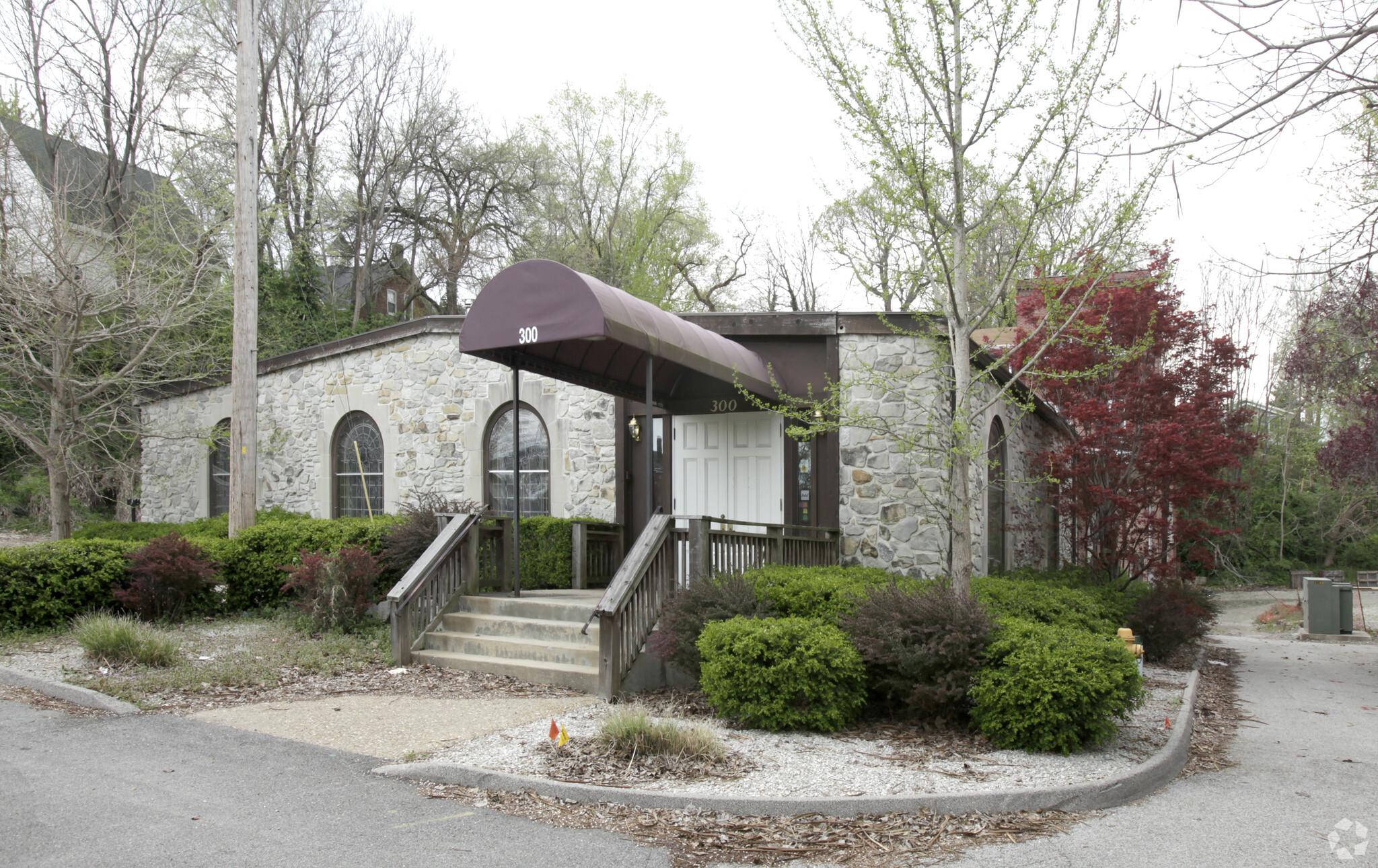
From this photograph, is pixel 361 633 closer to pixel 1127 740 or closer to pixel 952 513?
pixel 952 513

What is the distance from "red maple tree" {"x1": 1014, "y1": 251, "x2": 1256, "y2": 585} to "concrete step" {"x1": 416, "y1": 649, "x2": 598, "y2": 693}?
640 cm

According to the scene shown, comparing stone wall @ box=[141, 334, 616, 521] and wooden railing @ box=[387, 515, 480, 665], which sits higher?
stone wall @ box=[141, 334, 616, 521]

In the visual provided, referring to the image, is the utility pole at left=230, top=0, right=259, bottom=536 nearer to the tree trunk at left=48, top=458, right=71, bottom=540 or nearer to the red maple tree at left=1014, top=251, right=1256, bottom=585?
the tree trunk at left=48, top=458, right=71, bottom=540

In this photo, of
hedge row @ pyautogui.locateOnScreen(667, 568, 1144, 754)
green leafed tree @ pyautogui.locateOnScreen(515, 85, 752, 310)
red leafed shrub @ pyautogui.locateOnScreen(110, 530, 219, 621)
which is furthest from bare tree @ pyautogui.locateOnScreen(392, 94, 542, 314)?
hedge row @ pyautogui.locateOnScreen(667, 568, 1144, 754)

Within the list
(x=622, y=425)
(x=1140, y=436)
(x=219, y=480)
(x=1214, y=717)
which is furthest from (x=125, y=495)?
(x=1214, y=717)

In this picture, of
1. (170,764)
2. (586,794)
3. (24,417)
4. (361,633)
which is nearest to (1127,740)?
(586,794)

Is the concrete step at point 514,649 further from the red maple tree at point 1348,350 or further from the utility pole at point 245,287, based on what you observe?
the red maple tree at point 1348,350

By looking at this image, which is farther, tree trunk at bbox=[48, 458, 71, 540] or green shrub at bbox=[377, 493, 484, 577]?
tree trunk at bbox=[48, 458, 71, 540]

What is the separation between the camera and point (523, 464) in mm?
12266

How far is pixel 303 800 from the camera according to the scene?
4.59m

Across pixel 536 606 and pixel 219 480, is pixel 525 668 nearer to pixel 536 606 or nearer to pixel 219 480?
pixel 536 606

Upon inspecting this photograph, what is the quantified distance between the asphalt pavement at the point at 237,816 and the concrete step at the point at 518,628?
2.72m

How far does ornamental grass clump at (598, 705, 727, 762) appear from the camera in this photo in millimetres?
5188

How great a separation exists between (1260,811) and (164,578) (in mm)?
10119
